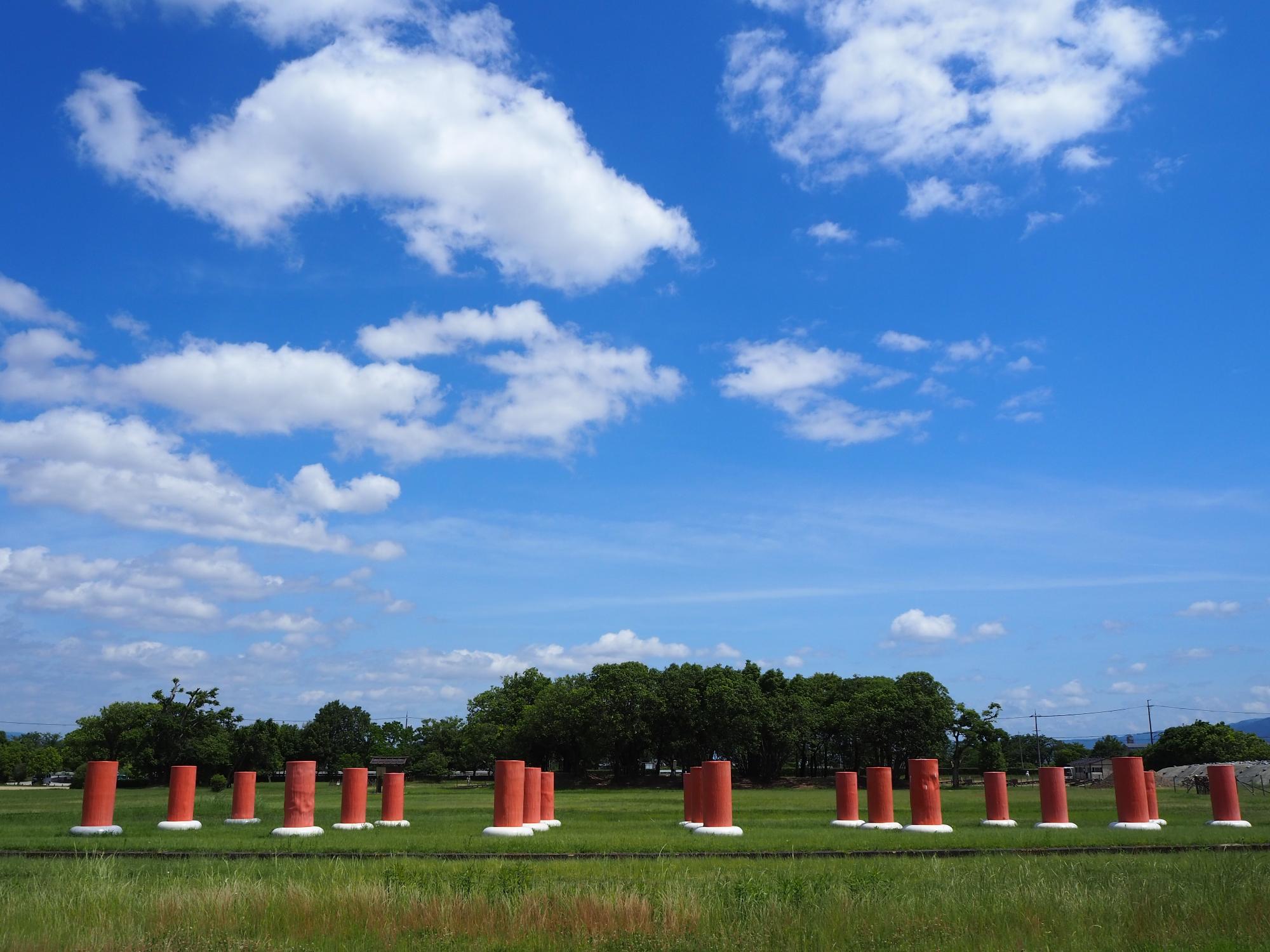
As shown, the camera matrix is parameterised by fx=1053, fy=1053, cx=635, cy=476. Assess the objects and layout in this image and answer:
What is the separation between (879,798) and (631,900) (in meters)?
16.4

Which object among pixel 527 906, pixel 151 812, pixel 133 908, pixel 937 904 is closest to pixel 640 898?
pixel 527 906

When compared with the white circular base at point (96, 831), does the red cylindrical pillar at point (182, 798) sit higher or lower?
higher

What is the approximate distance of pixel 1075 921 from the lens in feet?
40.0

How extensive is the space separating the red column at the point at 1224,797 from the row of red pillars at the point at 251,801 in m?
22.0

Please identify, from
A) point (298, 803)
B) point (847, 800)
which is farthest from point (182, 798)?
point (847, 800)

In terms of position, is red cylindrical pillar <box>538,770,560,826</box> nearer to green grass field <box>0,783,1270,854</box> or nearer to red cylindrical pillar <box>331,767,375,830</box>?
green grass field <box>0,783,1270,854</box>

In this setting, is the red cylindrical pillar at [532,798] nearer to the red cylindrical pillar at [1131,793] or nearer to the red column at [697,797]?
the red column at [697,797]

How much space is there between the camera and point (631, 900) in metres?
12.9

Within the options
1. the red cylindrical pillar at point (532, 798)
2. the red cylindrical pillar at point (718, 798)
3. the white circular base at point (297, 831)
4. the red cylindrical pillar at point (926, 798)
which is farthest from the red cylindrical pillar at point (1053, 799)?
the white circular base at point (297, 831)

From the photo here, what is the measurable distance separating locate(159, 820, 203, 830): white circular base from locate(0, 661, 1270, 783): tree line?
33.2 metres

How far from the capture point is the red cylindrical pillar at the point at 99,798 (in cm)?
2567

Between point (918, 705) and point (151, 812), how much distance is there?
4879cm

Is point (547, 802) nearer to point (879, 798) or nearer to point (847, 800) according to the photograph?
point (847, 800)

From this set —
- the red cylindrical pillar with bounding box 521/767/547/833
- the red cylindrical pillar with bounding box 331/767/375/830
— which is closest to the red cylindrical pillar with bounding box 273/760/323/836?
the red cylindrical pillar with bounding box 331/767/375/830
